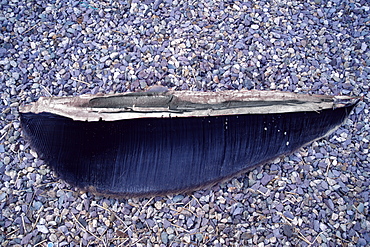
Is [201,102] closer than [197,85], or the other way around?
[201,102]

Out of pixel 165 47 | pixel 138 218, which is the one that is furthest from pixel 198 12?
pixel 138 218

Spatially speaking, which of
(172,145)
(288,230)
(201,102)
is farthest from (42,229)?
(288,230)

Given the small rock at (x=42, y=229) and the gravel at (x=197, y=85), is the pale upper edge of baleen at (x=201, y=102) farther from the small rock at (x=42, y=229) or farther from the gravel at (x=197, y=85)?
the small rock at (x=42, y=229)

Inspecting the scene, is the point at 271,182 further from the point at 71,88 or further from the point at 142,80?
the point at 71,88

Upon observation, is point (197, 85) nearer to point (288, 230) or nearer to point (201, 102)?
point (201, 102)

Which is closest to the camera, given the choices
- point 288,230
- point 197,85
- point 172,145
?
point 288,230

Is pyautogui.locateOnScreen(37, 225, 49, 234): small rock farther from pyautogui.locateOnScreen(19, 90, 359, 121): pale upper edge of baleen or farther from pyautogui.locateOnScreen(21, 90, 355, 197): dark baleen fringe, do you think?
pyautogui.locateOnScreen(19, 90, 359, 121): pale upper edge of baleen

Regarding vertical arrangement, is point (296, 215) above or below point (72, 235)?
above
